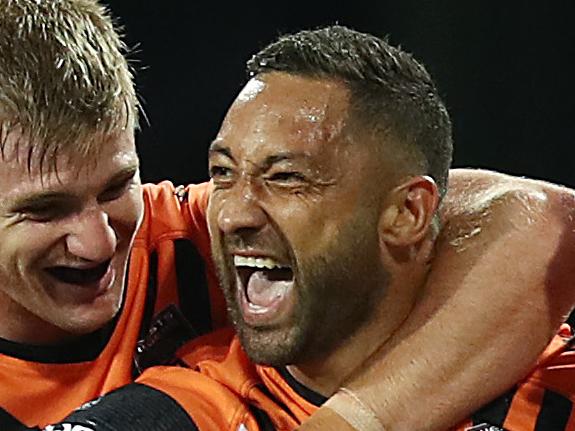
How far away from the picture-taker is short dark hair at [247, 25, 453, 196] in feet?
4.00

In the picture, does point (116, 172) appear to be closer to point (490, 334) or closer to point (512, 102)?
point (490, 334)

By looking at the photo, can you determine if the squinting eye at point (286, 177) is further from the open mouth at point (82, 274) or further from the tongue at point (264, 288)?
the open mouth at point (82, 274)

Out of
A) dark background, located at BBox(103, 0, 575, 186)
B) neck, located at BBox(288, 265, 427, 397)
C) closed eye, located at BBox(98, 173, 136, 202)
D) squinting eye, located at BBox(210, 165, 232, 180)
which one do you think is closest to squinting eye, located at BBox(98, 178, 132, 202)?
closed eye, located at BBox(98, 173, 136, 202)

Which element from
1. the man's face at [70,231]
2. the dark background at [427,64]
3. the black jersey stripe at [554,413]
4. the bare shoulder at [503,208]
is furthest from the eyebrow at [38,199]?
the dark background at [427,64]

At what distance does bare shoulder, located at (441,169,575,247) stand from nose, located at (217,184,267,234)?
22 cm

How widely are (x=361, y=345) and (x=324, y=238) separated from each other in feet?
0.45

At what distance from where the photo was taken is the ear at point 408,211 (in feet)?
4.01

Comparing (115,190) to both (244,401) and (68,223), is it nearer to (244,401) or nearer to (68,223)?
(68,223)

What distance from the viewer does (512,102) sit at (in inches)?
87.0

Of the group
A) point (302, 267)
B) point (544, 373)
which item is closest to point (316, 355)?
point (302, 267)

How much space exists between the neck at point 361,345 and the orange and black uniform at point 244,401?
2 cm

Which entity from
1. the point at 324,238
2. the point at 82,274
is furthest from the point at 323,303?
the point at 82,274

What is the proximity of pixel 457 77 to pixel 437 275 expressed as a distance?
105 cm

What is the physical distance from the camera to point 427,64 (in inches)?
87.9
